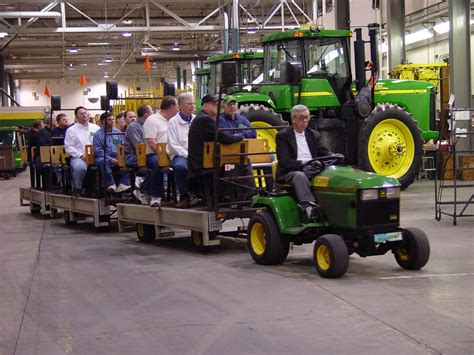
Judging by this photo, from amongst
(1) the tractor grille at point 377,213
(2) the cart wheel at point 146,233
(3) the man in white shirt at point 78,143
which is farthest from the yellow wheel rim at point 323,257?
(3) the man in white shirt at point 78,143

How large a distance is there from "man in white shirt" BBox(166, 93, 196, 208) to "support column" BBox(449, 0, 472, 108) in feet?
34.5

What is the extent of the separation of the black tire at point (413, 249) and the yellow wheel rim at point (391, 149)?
8067 mm

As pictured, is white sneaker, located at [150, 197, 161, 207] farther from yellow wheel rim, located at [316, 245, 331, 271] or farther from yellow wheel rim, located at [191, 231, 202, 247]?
yellow wheel rim, located at [316, 245, 331, 271]

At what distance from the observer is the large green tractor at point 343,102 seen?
15.0 metres

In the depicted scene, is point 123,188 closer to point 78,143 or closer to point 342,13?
point 78,143

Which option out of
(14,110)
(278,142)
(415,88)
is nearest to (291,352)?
(278,142)

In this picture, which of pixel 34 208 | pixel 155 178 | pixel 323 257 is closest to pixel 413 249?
pixel 323 257

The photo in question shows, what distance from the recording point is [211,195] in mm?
9539

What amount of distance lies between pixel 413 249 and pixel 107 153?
20.2 ft

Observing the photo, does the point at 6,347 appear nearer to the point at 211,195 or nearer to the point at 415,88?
the point at 211,195

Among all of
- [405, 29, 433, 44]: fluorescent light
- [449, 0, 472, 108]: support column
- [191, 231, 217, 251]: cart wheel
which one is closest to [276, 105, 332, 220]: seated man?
[191, 231, 217, 251]: cart wheel

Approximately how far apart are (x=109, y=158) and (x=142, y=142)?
3.18ft

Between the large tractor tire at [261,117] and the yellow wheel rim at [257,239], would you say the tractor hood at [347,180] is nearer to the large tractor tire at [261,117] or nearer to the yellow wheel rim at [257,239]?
the yellow wheel rim at [257,239]

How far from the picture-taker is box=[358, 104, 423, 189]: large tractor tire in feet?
52.0
